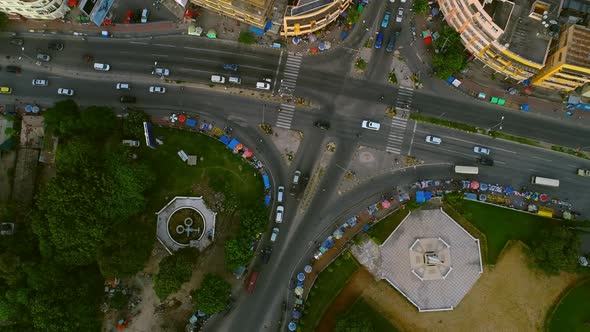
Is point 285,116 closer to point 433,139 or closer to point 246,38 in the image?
point 246,38

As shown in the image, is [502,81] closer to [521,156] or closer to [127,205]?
[521,156]

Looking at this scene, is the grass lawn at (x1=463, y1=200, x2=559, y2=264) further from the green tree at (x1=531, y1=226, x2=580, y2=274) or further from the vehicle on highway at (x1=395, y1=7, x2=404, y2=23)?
the vehicle on highway at (x1=395, y1=7, x2=404, y2=23)

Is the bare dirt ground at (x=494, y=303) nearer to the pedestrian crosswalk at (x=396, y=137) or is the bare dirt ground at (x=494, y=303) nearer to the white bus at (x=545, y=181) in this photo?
the white bus at (x=545, y=181)

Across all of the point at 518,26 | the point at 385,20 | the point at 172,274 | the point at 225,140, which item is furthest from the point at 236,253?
the point at 518,26

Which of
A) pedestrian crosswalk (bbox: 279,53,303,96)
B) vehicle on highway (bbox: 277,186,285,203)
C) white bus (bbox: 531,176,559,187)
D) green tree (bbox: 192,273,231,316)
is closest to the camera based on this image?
green tree (bbox: 192,273,231,316)

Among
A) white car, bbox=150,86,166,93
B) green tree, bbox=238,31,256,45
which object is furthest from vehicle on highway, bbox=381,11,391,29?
white car, bbox=150,86,166,93

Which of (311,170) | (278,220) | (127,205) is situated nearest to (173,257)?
(127,205)
